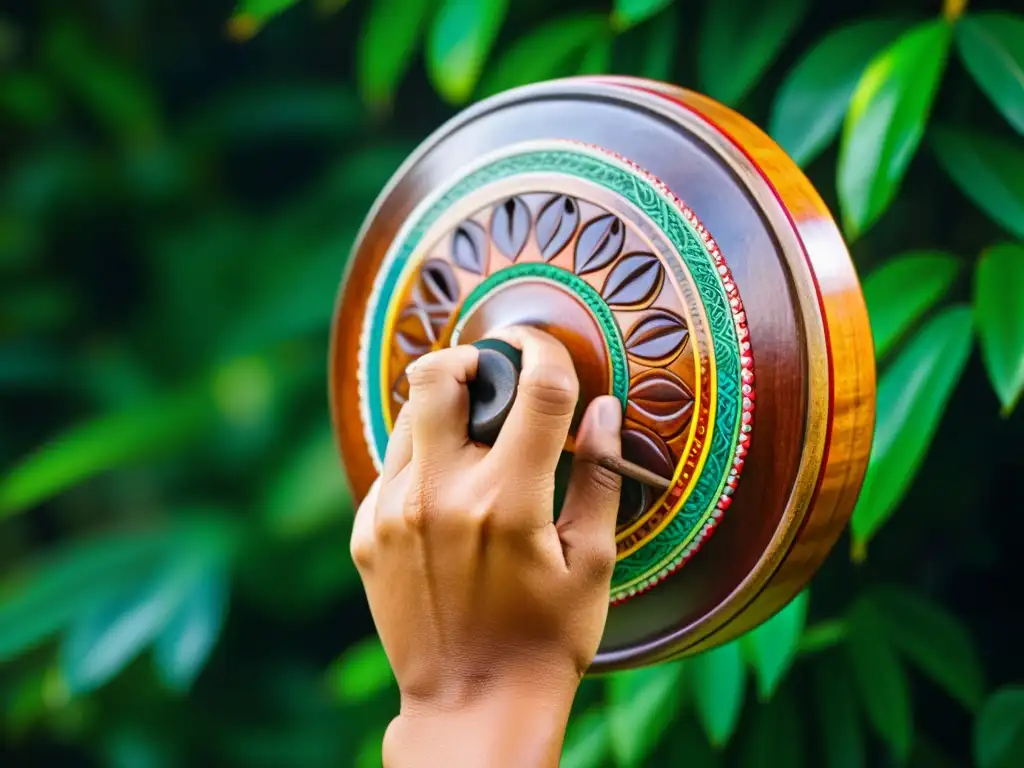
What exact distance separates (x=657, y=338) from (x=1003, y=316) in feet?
0.64

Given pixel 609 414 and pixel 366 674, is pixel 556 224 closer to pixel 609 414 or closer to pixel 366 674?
pixel 609 414

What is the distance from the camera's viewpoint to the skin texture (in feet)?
1.07

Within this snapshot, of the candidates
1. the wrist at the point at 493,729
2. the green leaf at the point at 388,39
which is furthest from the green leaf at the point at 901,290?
the green leaf at the point at 388,39

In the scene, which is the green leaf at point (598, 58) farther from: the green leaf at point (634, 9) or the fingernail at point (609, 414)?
the fingernail at point (609, 414)

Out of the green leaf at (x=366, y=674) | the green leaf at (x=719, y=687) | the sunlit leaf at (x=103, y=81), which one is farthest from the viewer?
the sunlit leaf at (x=103, y=81)

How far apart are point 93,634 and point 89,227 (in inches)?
25.4

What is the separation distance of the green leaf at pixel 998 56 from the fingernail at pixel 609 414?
0.79 feet

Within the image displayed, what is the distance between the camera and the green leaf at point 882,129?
1.49 feet

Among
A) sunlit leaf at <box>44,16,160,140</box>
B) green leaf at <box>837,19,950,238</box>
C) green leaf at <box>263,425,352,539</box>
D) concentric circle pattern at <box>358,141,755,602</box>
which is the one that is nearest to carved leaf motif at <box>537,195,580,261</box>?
concentric circle pattern at <box>358,141,755,602</box>

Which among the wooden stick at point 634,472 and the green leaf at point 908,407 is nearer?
the wooden stick at point 634,472

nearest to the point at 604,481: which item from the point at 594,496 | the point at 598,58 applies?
the point at 594,496

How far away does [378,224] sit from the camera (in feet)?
1.44

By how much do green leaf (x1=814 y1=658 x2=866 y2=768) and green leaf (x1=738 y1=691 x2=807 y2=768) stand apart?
2 centimetres

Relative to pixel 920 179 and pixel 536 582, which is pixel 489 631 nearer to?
pixel 536 582
